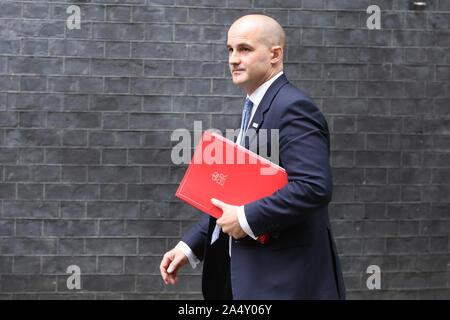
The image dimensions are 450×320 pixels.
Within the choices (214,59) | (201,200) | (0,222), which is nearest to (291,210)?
(201,200)

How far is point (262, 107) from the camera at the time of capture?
2.72 meters

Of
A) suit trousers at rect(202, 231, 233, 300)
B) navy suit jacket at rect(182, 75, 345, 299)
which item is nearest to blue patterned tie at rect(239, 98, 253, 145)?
navy suit jacket at rect(182, 75, 345, 299)

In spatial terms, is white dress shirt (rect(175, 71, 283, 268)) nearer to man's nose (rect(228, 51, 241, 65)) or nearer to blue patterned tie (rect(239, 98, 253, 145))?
blue patterned tie (rect(239, 98, 253, 145))

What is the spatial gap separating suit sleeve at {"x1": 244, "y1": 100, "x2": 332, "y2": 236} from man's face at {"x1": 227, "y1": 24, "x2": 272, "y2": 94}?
12.9 inches

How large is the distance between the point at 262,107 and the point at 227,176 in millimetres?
389

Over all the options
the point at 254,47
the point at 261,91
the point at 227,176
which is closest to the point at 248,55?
the point at 254,47

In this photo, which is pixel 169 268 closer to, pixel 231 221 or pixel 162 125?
pixel 231 221

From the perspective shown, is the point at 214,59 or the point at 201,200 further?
the point at 214,59

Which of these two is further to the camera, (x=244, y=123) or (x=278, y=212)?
(x=244, y=123)

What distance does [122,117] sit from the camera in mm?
5766

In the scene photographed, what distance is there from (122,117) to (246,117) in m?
3.15

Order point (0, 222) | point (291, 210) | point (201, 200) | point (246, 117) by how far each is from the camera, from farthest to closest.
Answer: point (0, 222) < point (246, 117) < point (201, 200) < point (291, 210)

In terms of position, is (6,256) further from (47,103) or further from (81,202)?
(47,103)

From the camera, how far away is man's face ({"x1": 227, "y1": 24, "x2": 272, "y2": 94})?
8.92 feet
